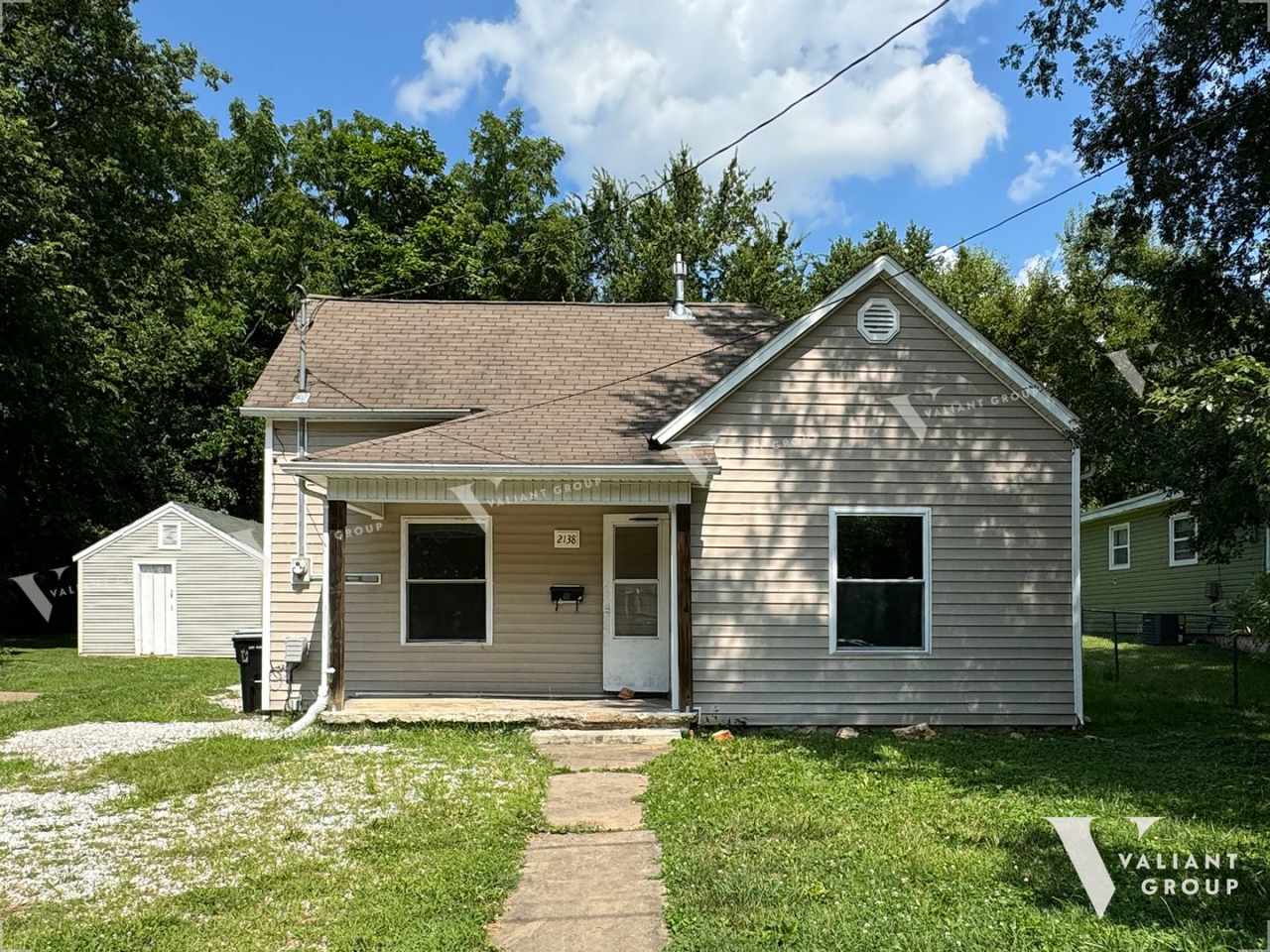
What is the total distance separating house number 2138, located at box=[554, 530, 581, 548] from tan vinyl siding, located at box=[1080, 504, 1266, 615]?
506 inches

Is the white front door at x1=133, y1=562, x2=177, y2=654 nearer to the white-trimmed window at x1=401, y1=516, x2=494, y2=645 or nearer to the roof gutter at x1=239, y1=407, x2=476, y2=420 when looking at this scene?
the roof gutter at x1=239, y1=407, x2=476, y2=420

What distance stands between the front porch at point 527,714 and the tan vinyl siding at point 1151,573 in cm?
1279

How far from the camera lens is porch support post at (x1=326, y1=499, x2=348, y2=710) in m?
9.76

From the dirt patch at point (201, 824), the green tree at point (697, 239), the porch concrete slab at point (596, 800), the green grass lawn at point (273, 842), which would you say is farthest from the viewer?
the green tree at point (697, 239)

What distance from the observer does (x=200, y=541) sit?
21.7 metres

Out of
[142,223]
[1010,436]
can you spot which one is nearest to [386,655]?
[1010,436]

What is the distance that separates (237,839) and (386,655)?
5037 mm

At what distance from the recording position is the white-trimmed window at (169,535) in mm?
21703

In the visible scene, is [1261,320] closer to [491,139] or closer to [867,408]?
[867,408]

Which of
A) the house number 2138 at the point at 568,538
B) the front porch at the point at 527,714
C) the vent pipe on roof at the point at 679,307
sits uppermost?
the vent pipe on roof at the point at 679,307

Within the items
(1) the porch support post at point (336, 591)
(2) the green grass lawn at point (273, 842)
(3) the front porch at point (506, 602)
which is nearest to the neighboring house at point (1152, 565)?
(3) the front porch at point (506, 602)

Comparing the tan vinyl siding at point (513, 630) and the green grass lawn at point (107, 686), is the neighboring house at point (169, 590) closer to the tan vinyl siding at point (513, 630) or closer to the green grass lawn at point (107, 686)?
the green grass lawn at point (107, 686)

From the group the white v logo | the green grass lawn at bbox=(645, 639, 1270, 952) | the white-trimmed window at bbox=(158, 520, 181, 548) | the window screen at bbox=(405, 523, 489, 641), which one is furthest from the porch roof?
the white-trimmed window at bbox=(158, 520, 181, 548)

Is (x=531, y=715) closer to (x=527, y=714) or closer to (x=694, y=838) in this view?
(x=527, y=714)
